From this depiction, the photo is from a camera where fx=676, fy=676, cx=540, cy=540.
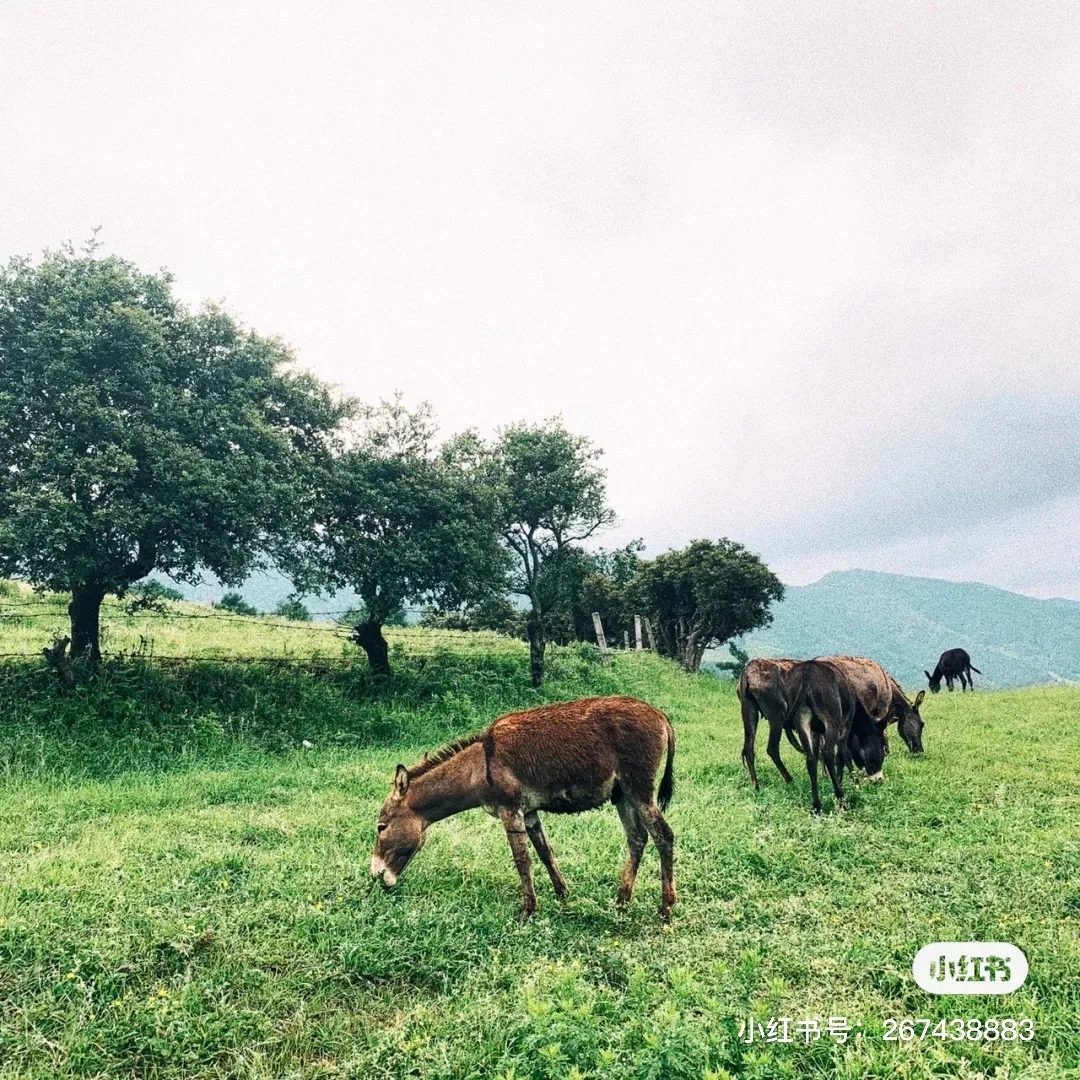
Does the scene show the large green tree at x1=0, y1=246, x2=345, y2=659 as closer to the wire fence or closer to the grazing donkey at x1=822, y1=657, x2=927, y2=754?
the wire fence

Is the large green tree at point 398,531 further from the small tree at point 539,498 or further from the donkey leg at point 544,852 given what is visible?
the donkey leg at point 544,852

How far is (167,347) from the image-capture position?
16672 millimetres

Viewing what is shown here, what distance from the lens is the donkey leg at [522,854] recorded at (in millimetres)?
6703

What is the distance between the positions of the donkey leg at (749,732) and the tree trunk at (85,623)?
14.9 meters

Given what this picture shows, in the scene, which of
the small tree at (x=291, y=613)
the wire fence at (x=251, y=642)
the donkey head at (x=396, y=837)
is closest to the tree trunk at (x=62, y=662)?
the wire fence at (x=251, y=642)

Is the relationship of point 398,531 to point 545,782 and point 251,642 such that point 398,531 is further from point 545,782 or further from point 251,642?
point 545,782

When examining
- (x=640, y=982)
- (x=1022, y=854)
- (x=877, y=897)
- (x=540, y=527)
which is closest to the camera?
(x=640, y=982)

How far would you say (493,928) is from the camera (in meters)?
6.34

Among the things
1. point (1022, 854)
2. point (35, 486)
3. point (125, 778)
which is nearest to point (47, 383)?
point (35, 486)

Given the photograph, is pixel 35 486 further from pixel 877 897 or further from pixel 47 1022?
pixel 877 897

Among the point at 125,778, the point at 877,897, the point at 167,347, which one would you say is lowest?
the point at 125,778

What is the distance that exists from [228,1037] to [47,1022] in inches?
52.4

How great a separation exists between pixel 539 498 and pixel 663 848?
1725 cm

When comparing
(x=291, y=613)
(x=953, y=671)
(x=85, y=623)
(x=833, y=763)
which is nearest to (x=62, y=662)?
(x=85, y=623)
